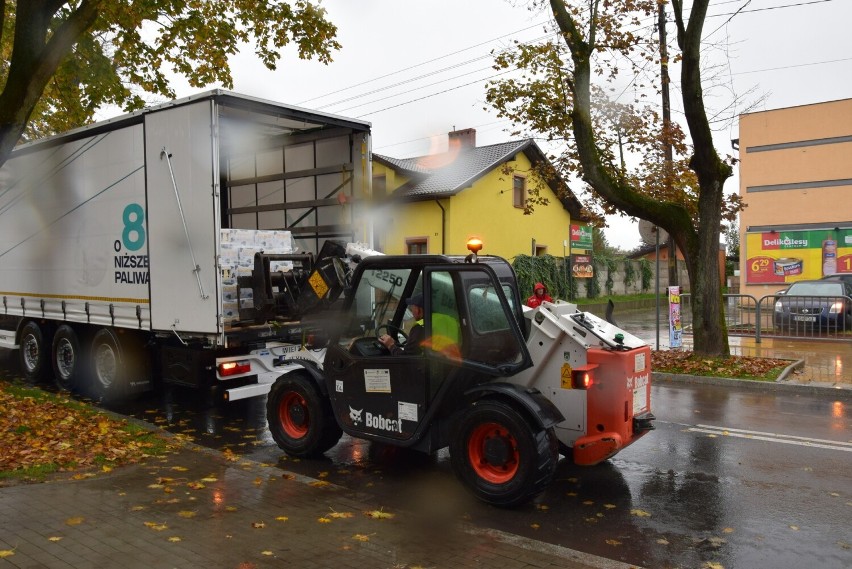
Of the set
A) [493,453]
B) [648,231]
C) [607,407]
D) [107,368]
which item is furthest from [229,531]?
[648,231]

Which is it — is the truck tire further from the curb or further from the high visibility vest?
the curb

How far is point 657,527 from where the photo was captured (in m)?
4.96

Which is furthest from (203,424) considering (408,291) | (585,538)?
(585,538)

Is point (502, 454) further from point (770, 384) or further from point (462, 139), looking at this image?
point (462, 139)

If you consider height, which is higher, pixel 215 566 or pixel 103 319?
pixel 103 319

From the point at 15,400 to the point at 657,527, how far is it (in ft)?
25.3

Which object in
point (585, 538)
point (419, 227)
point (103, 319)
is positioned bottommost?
point (585, 538)

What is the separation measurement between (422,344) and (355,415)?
1045 mm

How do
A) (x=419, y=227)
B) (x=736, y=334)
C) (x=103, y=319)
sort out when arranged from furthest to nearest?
(x=419, y=227) → (x=736, y=334) → (x=103, y=319)

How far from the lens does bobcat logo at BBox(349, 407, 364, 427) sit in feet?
20.1

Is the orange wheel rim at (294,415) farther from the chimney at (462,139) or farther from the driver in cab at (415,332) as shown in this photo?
the chimney at (462,139)

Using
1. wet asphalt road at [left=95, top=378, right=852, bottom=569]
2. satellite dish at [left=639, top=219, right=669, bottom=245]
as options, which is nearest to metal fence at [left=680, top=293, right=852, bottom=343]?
satellite dish at [left=639, top=219, right=669, bottom=245]

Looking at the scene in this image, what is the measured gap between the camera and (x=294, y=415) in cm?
687

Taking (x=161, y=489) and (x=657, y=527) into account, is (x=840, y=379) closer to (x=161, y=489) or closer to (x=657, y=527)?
(x=657, y=527)
